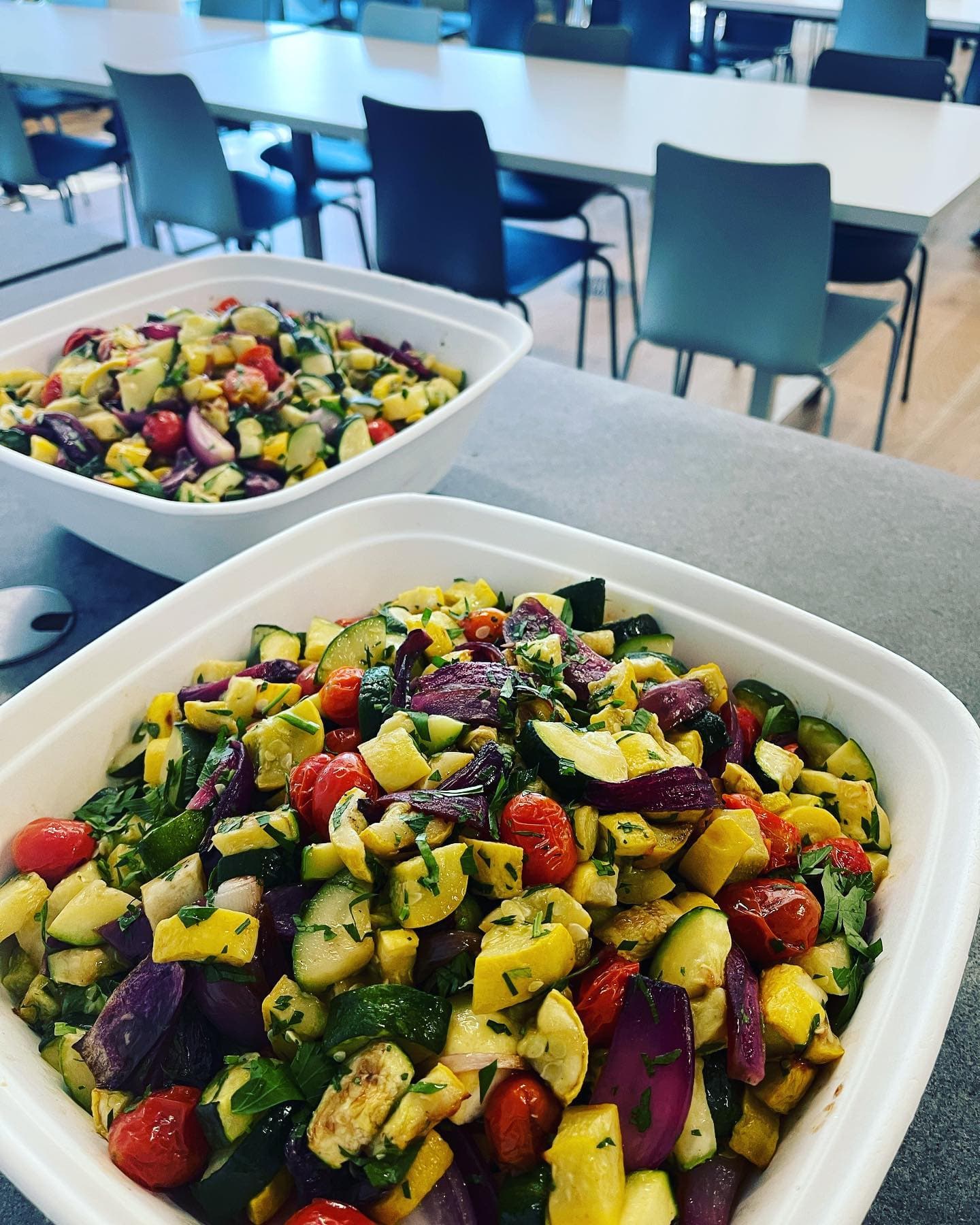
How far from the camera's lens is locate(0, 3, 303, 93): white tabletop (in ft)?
10.6

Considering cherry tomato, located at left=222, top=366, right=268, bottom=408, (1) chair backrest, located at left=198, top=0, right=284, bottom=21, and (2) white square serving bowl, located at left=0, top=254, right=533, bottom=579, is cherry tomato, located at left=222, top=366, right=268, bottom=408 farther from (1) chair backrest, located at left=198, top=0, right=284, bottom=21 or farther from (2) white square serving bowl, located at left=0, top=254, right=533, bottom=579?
(1) chair backrest, located at left=198, top=0, right=284, bottom=21

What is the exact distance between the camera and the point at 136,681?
79 cm

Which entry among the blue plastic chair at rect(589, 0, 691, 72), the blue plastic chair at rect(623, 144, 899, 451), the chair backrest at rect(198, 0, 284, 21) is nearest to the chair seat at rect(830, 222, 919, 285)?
the blue plastic chair at rect(623, 144, 899, 451)

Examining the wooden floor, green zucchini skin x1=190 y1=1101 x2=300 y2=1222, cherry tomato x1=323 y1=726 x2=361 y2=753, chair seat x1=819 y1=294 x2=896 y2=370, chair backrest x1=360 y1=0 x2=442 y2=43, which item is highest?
chair backrest x1=360 y1=0 x2=442 y2=43

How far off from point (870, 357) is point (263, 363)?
299 centimetres

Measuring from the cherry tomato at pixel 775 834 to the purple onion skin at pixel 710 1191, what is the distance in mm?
178

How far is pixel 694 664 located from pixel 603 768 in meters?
0.25

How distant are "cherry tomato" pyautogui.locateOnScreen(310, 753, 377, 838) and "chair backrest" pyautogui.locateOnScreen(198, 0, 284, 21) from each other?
4376 mm

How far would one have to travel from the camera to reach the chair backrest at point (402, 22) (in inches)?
140

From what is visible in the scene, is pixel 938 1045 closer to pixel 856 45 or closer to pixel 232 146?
pixel 856 45

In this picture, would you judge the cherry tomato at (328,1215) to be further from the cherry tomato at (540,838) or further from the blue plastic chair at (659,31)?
the blue plastic chair at (659,31)

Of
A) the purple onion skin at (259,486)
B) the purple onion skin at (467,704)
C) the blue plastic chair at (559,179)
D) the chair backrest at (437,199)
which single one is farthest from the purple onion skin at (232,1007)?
the blue plastic chair at (559,179)

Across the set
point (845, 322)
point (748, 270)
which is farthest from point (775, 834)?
point (845, 322)

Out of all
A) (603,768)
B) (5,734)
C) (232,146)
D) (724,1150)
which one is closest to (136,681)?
(5,734)
